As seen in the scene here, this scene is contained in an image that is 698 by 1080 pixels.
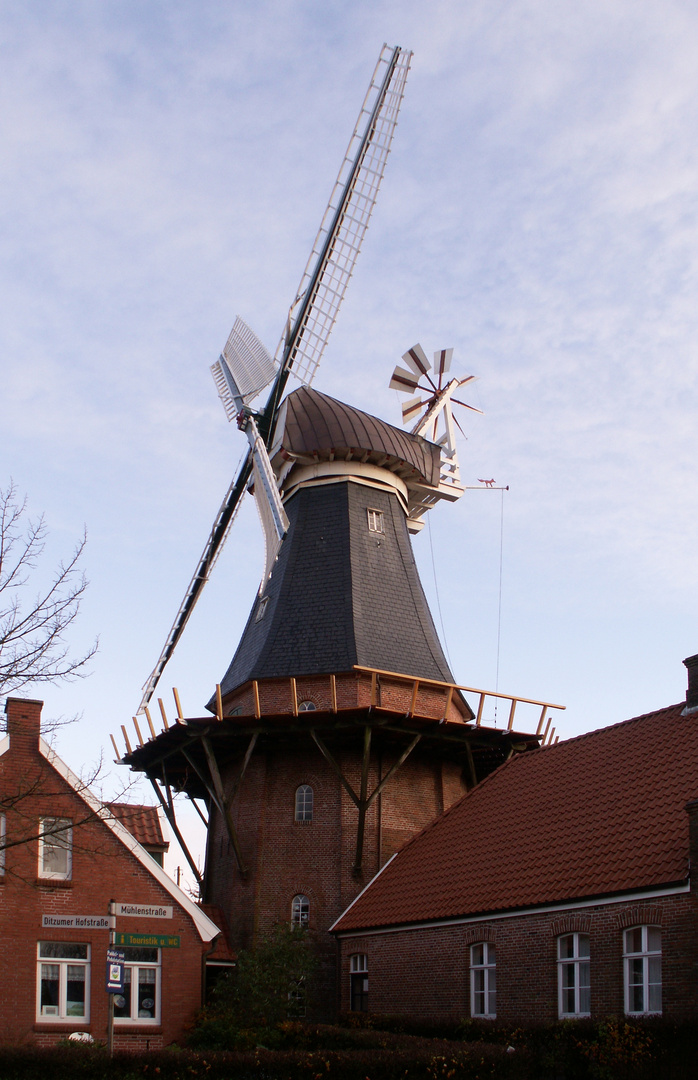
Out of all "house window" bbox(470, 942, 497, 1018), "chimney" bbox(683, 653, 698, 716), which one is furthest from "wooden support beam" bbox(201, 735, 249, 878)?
"chimney" bbox(683, 653, 698, 716)

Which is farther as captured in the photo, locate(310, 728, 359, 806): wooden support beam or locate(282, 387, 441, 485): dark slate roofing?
locate(282, 387, 441, 485): dark slate roofing

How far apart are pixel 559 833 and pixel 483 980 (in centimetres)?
253

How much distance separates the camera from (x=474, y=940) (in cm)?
1734

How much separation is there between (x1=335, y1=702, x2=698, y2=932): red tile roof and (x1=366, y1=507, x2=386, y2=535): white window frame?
6.94m

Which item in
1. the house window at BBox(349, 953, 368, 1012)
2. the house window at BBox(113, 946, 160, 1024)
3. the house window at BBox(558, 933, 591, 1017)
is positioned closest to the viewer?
the house window at BBox(558, 933, 591, 1017)

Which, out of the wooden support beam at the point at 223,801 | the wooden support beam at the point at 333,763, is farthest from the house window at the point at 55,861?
the wooden support beam at the point at 333,763

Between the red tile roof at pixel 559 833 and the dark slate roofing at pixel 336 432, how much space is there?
857cm

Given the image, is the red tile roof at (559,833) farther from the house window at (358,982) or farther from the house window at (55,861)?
the house window at (55,861)

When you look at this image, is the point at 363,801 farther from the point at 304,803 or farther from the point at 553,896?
the point at 553,896

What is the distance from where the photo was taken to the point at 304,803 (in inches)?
912

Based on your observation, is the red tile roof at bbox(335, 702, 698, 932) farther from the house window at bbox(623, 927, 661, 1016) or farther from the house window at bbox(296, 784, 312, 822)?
the house window at bbox(296, 784, 312, 822)

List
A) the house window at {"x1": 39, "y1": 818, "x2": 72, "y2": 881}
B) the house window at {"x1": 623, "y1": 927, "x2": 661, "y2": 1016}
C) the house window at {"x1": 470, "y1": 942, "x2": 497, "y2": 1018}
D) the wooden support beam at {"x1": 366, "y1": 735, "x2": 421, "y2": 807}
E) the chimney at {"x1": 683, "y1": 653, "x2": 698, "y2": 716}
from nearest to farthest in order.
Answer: the house window at {"x1": 623, "y1": 927, "x2": 661, "y2": 1016}, the house window at {"x1": 470, "y1": 942, "x2": 497, "y2": 1018}, the chimney at {"x1": 683, "y1": 653, "x2": 698, "y2": 716}, the house window at {"x1": 39, "y1": 818, "x2": 72, "y2": 881}, the wooden support beam at {"x1": 366, "y1": 735, "x2": 421, "y2": 807}

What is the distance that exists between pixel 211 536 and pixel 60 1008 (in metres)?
14.1

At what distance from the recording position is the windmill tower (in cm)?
2244
